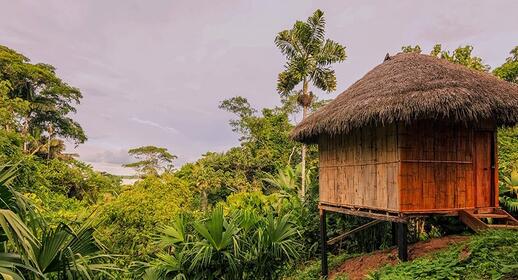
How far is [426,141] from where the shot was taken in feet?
24.7

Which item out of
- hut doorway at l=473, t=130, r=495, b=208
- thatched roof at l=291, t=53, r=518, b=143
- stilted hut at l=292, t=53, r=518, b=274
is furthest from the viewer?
hut doorway at l=473, t=130, r=495, b=208

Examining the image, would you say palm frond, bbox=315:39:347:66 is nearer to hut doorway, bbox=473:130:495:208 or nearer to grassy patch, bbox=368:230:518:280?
hut doorway, bbox=473:130:495:208

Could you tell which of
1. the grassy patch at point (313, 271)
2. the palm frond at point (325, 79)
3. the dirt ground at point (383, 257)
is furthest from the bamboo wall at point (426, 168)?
the palm frond at point (325, 79)

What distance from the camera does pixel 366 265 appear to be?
29.1ft

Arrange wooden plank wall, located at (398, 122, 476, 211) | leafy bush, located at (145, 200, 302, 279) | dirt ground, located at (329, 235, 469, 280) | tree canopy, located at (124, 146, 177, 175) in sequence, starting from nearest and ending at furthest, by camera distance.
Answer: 1. wooden plank wall, located at (398, 122, 476, 211)
2. leafy bush, located at (145, 200, 302, 279)
3. dirt ground, located at (329, 235, 469, 280)
4. tree canopy, located at (124, 146, 177, 175)

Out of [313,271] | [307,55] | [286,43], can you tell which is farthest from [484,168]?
[286,43]

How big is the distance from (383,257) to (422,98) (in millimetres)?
3883

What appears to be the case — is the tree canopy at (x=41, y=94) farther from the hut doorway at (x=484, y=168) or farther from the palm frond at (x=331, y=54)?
the hut doorway at (x=484, y=168)

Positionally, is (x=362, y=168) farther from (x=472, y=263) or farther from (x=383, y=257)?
(x=472, y=263)

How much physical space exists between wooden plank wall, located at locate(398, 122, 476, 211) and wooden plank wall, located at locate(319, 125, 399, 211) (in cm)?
20

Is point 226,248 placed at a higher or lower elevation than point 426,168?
lower

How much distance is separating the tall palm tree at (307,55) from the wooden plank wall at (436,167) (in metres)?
9.91

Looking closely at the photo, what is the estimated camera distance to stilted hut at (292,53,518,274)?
7.06 metres

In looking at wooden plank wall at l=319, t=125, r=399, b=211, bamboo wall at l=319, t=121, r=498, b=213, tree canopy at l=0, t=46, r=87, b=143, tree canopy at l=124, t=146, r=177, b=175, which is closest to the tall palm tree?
wooden plank wall at l=319, t=125, r=399, b=211
